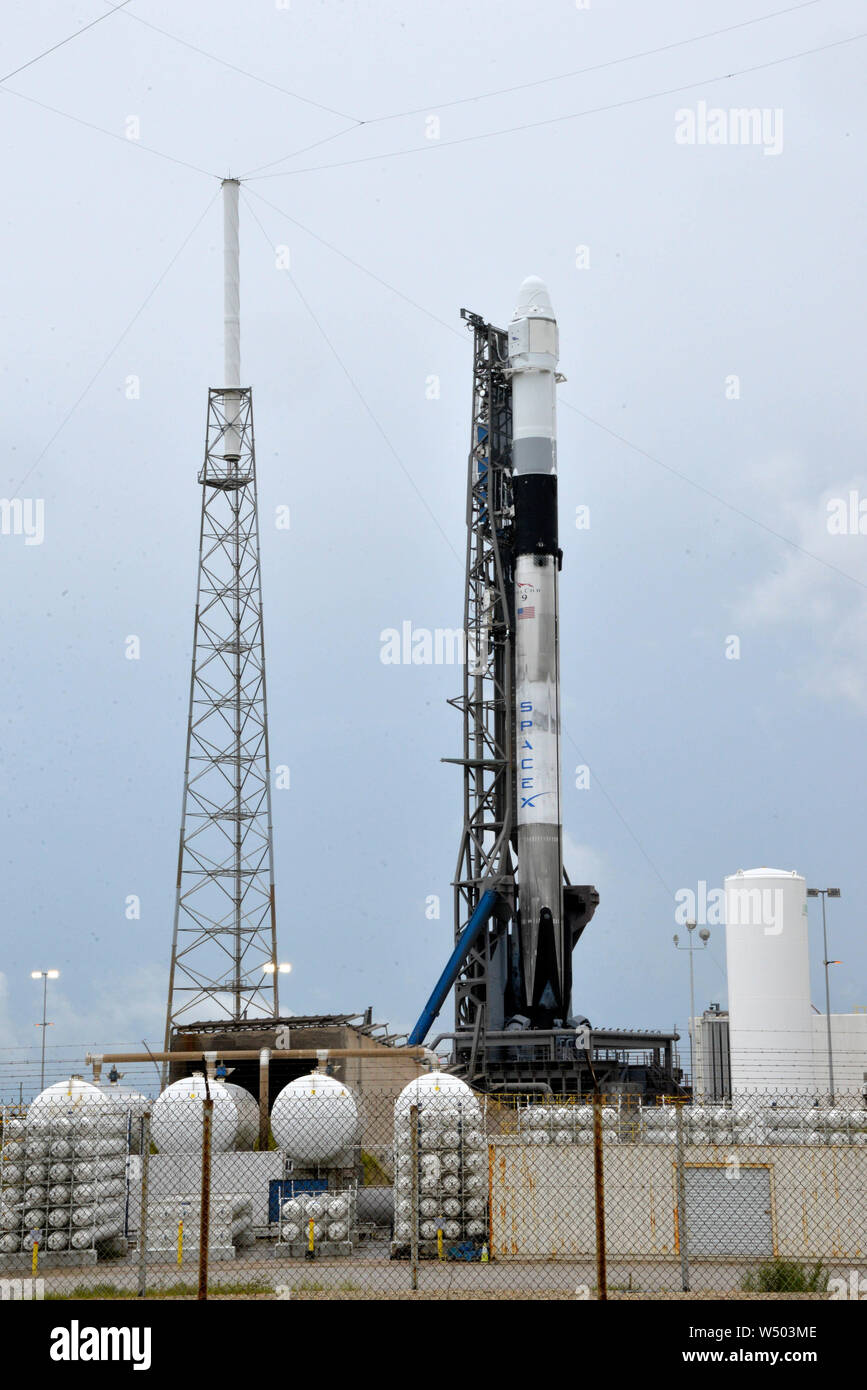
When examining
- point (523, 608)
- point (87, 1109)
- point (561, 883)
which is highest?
point (523, 608)

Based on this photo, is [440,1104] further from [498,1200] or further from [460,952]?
[460,952]

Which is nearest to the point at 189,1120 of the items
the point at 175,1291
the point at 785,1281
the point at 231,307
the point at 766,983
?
the point at 175,1291

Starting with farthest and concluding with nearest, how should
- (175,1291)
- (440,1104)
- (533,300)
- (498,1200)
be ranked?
(533,300)
(440,1104)
(498,1200)
(175,1291)

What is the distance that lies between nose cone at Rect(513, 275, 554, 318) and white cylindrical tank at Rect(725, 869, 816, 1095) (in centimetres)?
2253

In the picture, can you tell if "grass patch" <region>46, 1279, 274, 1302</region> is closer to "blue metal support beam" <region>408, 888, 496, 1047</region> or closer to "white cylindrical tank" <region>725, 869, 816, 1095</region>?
"white cylindrical tank" <region>725, 869, 816, 1095</region>

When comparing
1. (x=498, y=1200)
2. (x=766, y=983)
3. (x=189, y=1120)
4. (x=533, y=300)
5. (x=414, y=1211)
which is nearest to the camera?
(x=414, y=1211)

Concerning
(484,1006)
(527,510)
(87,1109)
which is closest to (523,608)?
(527,510)

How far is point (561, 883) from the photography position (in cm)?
5138

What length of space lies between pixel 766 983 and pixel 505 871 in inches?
465

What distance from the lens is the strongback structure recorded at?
48781 mm

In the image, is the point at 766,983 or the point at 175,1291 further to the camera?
the point at 766,983

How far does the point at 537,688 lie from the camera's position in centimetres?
5125
